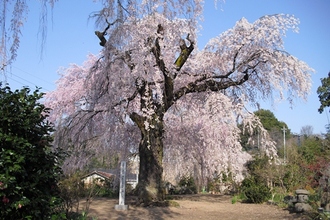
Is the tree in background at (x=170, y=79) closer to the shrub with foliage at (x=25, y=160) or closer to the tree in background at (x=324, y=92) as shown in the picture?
the shrub with foliage at (x=25, y=160)

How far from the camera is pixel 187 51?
35.5ft

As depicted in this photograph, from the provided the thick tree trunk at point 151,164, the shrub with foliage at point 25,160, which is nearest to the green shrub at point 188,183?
the thick tree trunk at point 151,164

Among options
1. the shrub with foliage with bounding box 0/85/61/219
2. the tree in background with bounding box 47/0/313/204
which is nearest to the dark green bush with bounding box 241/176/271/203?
the tree in background with bounding box 47/0/313/204

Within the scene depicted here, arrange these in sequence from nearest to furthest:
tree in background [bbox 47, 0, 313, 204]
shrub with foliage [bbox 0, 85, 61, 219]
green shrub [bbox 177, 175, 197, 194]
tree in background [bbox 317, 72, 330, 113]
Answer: shrub with foliage [bbox 0, 85, 61, 219], tree in background [bbox 47, 0, 313, 204], green shrub [bbox 177, 175, 197, 194], tree in background [bbox 317, 72, 330, 113]

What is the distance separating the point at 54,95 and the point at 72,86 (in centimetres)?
89

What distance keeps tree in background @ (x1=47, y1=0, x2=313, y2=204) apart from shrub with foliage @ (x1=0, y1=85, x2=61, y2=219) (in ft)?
13.4

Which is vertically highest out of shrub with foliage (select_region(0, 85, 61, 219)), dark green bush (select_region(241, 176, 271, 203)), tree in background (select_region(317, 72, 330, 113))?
tree in background (select_region(317, 72, 330, 113))

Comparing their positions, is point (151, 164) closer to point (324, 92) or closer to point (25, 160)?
point (25, 160)

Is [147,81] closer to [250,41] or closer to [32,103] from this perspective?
[250,41]

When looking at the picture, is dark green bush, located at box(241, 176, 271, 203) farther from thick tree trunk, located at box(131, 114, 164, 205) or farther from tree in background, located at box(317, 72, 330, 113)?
tree in background, located at box(317, 72, 330, 113)

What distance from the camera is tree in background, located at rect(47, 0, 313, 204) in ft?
31.5

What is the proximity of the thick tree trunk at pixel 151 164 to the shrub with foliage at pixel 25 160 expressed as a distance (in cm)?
603

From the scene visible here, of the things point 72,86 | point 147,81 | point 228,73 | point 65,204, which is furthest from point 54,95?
point 65,204

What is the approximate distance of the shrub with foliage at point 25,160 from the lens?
4.16 meters
